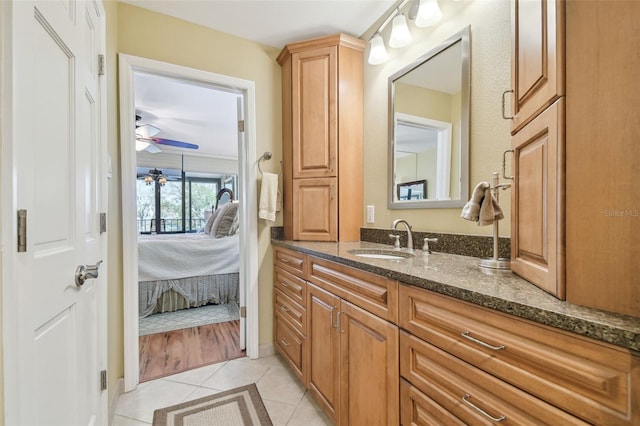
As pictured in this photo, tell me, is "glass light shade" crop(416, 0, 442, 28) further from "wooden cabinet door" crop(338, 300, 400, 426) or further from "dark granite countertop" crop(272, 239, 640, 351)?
"wooden cabinet door" crop(338, 300, 400, 426)

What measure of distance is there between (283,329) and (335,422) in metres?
0.82

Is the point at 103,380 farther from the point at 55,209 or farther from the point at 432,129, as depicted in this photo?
the point at 432,129

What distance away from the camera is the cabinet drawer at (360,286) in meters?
1.03

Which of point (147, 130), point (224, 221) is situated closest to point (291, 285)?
point (224, 221)

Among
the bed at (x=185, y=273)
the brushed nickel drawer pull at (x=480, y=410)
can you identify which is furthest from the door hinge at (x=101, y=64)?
the bed at (x=185, y=273)

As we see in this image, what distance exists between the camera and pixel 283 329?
2.08 meters

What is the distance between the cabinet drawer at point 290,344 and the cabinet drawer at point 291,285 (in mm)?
219

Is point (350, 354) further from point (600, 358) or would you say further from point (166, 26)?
point (166, 26)

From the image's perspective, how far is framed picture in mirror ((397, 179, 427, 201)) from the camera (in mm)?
1708

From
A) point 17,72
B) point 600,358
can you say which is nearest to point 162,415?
point 17,72

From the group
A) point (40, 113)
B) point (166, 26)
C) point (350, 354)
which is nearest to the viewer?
point (40, 113)

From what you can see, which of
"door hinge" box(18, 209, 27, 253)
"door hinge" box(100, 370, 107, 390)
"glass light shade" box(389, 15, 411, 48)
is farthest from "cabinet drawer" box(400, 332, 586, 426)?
"glass light shade" box(389, 15, 411, 48)

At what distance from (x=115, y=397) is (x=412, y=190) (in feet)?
7.09

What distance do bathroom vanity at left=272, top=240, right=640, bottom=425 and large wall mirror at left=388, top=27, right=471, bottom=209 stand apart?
0.41m
